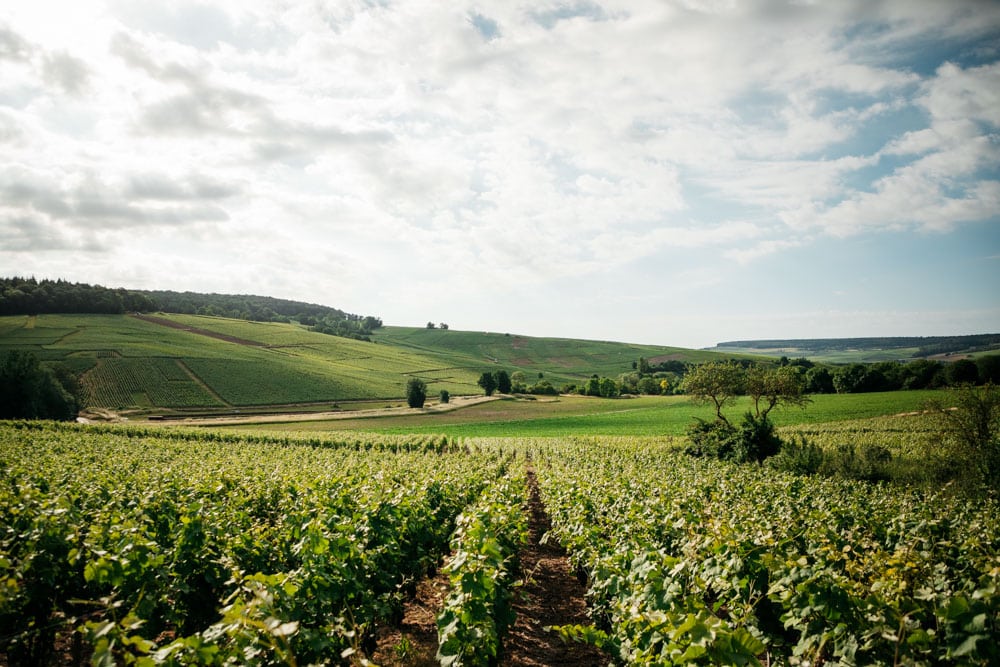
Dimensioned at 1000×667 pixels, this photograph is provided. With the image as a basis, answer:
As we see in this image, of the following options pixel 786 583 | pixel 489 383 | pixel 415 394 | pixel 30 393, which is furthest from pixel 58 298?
pixel 786 583

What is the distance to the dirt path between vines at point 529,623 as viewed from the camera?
8.69 meters

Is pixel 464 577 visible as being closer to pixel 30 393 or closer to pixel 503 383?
pixel 30 393

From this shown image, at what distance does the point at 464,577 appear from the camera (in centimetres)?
598

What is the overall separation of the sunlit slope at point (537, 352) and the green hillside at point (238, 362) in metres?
0.61

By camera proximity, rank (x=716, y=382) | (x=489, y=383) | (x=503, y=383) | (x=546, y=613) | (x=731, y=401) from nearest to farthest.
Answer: (x=546, y=613) → (x=716, y=382) → (x=731, y=401) → (x=489, y=383) → (x=503, y=383)

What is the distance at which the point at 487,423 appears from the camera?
2499 inches

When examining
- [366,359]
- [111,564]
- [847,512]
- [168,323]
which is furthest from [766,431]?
[168,323]

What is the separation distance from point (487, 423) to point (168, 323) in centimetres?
8714

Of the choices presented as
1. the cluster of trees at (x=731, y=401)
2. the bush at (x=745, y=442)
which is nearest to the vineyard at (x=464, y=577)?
the bush at (x=745, y=442)

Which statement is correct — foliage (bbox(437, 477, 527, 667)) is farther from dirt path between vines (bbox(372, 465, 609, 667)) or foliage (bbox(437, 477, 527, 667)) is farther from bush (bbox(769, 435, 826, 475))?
→ bush (bbox(769, 435, 826, 475))

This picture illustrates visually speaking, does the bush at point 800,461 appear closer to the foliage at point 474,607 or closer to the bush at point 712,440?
the bush at point 712,440

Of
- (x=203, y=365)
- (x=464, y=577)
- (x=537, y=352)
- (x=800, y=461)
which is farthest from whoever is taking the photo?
(x=537, y=352)

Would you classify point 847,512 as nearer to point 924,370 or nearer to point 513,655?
point 513,655

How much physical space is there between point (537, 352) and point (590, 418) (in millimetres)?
86815
